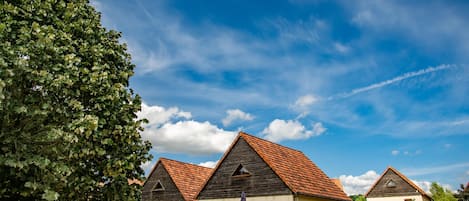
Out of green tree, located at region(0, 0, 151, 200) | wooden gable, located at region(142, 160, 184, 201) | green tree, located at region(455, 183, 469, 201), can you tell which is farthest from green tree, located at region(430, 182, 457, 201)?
green tree, located at region(0, 0, 151, 200)

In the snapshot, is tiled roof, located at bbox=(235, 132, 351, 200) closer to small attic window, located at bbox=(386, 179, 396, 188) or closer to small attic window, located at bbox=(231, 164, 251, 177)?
small attic window, located at bbox=(231, 164, 251, 177)

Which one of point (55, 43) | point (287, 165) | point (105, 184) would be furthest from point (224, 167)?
point (55, 43)

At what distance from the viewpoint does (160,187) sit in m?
31.5

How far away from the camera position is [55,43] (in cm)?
941

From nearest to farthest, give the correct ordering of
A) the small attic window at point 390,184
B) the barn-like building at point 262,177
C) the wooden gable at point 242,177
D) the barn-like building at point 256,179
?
the barn-like building at point 262,177 < the barn-like building at point 256,179 < the wooden gable at point 242,177 < the small attic window at point 390,184

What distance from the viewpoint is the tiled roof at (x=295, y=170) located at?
2373 cm

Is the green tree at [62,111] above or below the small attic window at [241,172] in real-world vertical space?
below

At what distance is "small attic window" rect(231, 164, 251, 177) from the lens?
25141 millimetres

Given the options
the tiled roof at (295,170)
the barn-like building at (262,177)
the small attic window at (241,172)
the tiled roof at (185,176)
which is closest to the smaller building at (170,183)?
the tiled roof at (185,176)

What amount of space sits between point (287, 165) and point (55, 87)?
19552 millimetres

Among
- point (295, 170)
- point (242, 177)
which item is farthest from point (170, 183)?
point (295, 170)

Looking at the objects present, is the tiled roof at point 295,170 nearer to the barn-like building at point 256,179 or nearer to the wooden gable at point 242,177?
the barn-like building at point 256,179

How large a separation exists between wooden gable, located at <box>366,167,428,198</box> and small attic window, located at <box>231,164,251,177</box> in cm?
3157

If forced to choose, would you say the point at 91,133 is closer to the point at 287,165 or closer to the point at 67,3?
the point at 67,3
